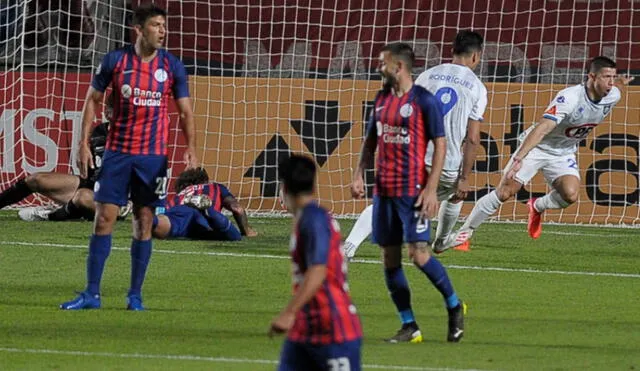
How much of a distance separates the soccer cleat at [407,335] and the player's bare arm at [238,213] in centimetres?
695

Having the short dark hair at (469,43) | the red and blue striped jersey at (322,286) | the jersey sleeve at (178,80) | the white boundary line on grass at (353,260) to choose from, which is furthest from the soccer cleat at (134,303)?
the red and blue striped jersey at (322,286)

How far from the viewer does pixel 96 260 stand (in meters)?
10.3

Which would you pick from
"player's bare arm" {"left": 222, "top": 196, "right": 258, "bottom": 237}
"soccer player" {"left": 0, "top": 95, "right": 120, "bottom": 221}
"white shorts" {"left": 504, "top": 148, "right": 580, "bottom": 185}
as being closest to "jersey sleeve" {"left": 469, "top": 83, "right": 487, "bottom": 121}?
"white shorts" {"left": 504, "top": 148, "right": 580, "bottom": 185}

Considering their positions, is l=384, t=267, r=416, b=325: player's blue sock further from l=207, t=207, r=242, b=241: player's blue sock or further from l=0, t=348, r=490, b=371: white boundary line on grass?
l=207, t=207, r=242, b=241: player's blue sock

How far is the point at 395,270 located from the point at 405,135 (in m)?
0.80

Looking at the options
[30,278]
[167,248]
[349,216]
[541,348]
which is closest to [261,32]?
[349,216]

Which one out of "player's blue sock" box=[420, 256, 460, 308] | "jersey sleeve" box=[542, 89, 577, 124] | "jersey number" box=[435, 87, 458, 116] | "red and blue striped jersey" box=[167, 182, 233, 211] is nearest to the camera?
"player's blue sock" box=[420, 256, 460, 308]

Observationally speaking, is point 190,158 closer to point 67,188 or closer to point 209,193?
point 209,193

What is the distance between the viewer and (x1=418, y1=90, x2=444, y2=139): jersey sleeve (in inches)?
352

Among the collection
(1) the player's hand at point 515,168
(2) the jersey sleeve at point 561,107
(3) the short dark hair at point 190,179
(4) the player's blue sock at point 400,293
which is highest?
(2) the jersey sleeve at point 561,107

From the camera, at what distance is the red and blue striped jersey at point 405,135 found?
352 inches

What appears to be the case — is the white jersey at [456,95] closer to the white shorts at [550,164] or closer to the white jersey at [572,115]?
the white jersey at [572,115]

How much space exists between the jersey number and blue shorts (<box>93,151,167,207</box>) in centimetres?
292

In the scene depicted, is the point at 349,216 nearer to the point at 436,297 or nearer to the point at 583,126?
the point at 583,126
